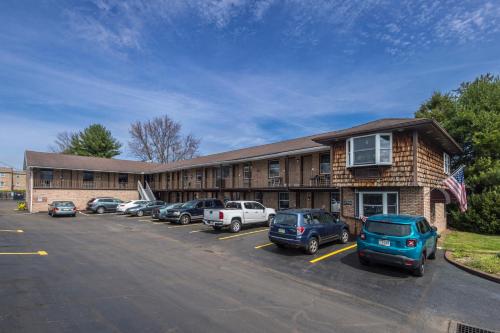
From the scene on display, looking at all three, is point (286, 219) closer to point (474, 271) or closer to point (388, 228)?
point (388, 228)

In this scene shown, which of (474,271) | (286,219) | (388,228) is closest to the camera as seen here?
(474,271)

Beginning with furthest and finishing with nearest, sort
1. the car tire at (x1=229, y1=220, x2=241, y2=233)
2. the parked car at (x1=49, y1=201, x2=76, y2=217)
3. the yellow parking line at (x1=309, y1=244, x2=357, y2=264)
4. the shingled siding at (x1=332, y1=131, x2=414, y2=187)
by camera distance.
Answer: the parked car at (x1=49, y1=201, x2=76, y2=217) < the car tire at (x1=229, y1=220, x2=241, y2=233) < the shingled siding at (x1=332, y1=131, x2=414, y2=187) < the yellow parking line at (x1=309, y1=244, x2=357, y2=264)

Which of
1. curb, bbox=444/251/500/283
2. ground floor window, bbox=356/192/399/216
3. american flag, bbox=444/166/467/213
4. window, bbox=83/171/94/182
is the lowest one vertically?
curb, bbox=444/251/500/283

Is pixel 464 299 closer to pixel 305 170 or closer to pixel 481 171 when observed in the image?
pixel 305 170

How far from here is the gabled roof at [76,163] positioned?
3312 centimetres

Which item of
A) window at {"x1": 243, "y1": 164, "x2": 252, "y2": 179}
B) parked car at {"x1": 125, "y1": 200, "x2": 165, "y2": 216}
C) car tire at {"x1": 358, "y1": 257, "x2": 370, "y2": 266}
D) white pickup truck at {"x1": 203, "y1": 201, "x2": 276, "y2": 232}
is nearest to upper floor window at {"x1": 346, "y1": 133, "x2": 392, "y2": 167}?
white pickup truck at {"x1": 203, "y1": 201, "x2": 276, "y2": 232}

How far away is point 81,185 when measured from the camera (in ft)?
118

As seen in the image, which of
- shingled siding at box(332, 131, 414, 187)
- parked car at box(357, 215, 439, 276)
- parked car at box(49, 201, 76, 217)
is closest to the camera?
parked car at box(357, 215, 439, 276)

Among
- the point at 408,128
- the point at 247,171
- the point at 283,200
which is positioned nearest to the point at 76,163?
the point at 247,171

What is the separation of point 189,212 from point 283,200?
700cm

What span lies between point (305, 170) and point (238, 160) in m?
6.49

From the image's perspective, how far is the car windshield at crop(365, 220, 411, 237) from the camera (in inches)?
352

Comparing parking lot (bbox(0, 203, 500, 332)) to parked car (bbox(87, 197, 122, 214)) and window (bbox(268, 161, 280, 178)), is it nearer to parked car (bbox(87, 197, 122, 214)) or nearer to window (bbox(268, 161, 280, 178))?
window (bbox(268, 161, 280, 178))

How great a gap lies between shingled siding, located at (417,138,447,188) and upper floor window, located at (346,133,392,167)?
1.36m
